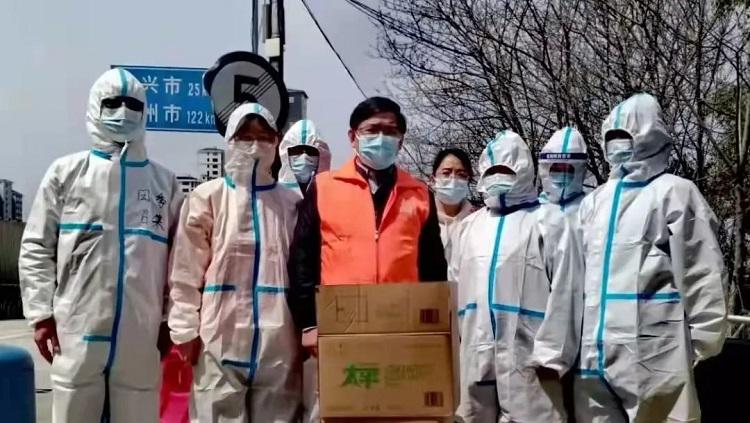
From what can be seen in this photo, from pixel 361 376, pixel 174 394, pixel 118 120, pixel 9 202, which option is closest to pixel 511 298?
pixel 361 376

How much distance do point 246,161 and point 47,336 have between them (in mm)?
1232

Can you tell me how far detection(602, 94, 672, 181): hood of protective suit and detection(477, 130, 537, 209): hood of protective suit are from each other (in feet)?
1.97

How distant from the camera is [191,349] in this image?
13.0 feet

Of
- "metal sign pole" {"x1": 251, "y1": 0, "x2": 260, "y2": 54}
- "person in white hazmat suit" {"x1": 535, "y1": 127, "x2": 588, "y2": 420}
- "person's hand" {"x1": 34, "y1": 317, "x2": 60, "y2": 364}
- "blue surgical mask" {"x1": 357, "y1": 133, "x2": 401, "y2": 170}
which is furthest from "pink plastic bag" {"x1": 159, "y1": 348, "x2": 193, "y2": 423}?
"metal sign pole" {"x1": 251, "y1": 0, "x2": 260, "y2": 54}

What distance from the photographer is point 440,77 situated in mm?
9656

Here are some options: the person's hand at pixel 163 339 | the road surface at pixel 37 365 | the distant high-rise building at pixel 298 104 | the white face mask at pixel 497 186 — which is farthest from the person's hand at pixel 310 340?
the distant high-rise building at pixel 298 104

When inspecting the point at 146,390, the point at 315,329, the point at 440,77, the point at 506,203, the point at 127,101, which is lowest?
the point at 146,390

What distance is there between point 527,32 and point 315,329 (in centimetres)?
599

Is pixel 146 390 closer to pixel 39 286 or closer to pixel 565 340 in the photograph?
pixel 39 286

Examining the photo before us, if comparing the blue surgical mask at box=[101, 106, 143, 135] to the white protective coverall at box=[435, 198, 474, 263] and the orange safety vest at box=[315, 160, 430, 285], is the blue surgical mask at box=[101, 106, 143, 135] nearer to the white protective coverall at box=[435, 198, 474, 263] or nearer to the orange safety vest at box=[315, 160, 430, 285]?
the orange safety vest at box=[315, 160, 430, 285]

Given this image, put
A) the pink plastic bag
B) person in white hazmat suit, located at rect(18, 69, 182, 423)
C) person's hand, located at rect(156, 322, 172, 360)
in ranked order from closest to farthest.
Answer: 1. person in white hazmat suit, located at rect(18, 69, 182, 423)
2. person's hand, located at rect(156, 322, 172, 360)
3. the pink plastic bag

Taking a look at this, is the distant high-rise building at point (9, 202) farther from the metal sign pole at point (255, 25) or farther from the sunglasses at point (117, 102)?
the sunglasses at point (117, 102)

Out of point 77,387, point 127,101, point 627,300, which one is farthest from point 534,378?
point 127,101

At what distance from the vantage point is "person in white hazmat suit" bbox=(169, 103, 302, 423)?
390 cm
